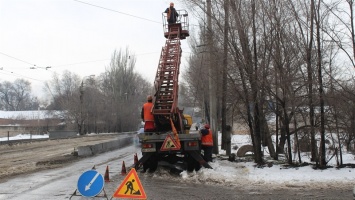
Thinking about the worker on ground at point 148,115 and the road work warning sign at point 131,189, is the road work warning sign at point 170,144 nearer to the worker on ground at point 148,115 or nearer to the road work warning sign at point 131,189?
the worker on ground at point 148,115

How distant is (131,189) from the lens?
7.27 meters

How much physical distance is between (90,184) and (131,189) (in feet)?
3.01

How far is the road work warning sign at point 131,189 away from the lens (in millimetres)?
7211

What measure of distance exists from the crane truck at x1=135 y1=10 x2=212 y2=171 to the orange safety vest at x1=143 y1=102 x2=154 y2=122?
0.13 meters

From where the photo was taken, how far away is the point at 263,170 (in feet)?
42.4

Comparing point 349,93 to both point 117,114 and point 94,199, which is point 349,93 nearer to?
point 94,199

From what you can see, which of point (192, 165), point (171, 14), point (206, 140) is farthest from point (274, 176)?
point (171, 14)

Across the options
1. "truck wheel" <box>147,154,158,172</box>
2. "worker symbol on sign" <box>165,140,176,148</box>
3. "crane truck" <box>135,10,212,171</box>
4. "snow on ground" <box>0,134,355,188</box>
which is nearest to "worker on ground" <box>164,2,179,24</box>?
"crane truck" <box>135,10,212,171</box>

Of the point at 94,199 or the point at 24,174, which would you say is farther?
the point at 24,174

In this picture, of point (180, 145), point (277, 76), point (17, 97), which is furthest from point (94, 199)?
point (17, 97)

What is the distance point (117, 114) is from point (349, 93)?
69.3 meters

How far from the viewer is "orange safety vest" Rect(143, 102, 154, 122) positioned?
13.4 m

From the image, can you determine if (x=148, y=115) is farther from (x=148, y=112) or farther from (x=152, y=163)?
(x=152, y=163)

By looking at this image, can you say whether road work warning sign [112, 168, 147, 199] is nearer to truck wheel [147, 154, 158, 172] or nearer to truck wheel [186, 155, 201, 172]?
truck wheel [186, 155, 201, 172]
